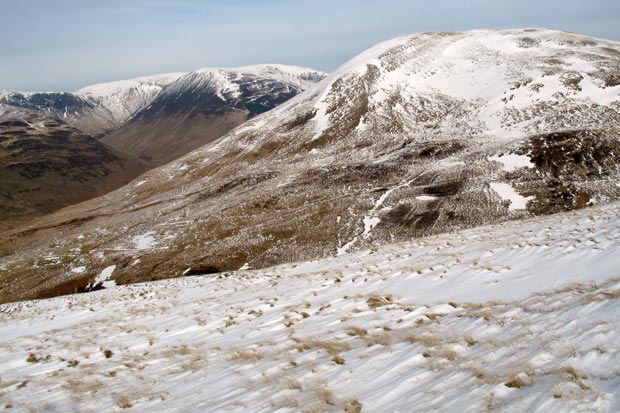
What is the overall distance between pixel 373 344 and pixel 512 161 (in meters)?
57.5

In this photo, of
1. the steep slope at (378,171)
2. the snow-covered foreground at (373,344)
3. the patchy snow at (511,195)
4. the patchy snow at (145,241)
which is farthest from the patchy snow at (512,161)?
the patchy snow at (145,241)

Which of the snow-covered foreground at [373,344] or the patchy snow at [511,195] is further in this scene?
the patchy snow at [511,195]

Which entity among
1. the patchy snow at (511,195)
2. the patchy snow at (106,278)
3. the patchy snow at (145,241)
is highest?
the patchy snow at (511,195)

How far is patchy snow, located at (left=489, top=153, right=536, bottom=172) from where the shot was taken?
180ft

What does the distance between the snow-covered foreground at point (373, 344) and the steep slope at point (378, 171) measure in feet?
95.8

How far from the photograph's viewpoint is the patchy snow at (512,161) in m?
54.9

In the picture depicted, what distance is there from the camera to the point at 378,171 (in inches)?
2559

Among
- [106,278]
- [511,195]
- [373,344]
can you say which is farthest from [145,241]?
[373,344]

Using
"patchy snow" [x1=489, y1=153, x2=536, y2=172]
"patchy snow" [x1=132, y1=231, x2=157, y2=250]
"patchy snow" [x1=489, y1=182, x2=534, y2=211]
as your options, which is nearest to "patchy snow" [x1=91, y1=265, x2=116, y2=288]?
"patchy snow" [x1=132, y1=231, x2=157, y2=250]

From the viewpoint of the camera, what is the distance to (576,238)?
650 inches

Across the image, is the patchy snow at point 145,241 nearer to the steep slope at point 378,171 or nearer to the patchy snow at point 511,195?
the steep slope at point 378,171

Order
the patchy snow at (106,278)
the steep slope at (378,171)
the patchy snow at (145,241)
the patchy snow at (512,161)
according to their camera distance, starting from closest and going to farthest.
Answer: the patchy snow at (106,278)
the steep slope at (378,171)
the patchy snow at (512,161)
the patchy snow at (145,241)

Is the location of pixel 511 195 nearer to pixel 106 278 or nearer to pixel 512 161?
pixel 512 161

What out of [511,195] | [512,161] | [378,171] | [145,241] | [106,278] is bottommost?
[106,278]
